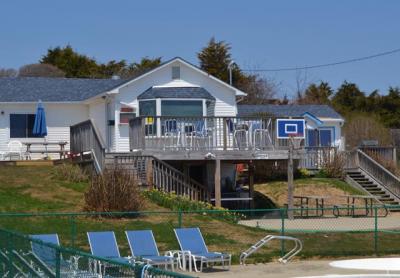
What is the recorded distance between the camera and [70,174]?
28234mm

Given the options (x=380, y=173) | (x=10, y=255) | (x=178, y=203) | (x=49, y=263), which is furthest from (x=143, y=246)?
(x=380, y=173)

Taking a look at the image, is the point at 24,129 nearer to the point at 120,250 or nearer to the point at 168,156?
the point at 168,156

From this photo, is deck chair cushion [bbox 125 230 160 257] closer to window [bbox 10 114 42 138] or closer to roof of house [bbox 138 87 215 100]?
roof of house [bbox 138 87 215 100]

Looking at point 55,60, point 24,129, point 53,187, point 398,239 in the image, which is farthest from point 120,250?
point 55,60

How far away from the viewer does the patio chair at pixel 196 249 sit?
1934 centimetres

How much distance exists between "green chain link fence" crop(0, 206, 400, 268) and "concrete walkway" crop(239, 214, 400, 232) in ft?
0.10

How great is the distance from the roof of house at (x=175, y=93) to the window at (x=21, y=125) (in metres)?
5.25

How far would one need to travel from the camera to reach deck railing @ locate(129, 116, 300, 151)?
1157 inches

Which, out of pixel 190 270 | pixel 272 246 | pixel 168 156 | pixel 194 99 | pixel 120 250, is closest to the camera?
pixel 190 270

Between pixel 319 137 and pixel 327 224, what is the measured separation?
20190mm

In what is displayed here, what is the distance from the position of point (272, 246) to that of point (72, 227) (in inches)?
207

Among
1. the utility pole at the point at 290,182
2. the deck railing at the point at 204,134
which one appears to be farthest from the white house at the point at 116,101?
the utility pole at the point at 290,182

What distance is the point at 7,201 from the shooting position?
81.5 feet

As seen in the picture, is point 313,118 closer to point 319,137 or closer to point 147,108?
point 319,137
